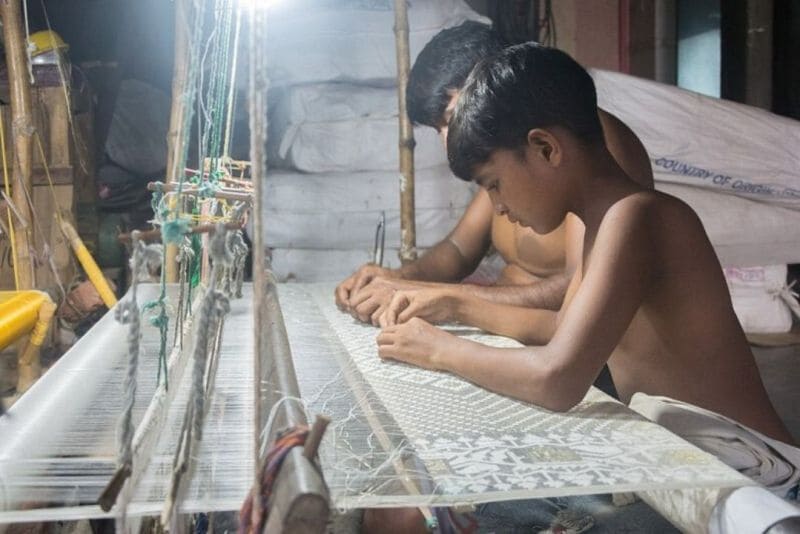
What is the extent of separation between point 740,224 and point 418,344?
240 centimetres

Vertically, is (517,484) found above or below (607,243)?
below

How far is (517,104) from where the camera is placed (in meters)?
1.37

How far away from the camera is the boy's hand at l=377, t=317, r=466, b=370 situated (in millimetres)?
1380

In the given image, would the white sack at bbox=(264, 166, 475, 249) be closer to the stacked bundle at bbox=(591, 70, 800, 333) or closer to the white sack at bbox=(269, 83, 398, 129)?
the white sack at bbox=(269, 83, 398, 129)

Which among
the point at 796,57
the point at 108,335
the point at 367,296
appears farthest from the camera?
the point at 796,57

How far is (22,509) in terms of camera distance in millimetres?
820

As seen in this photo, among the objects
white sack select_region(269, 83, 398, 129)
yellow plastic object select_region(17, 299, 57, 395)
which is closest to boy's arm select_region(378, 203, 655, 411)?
yellow plastic object select_region(17, 299, 57, 395)

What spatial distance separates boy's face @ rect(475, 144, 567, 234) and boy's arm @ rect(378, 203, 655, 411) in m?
0.14

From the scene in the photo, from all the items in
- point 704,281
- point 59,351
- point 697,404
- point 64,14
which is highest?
point 64,14

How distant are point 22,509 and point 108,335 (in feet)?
3.03

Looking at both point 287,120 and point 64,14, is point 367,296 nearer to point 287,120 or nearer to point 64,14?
point 287,120

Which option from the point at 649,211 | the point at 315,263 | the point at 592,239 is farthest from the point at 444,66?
the point at 315,263

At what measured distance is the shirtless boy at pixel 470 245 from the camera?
182 cm

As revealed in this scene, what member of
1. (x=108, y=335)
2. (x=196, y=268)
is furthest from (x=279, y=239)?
(x=108, y=335)
